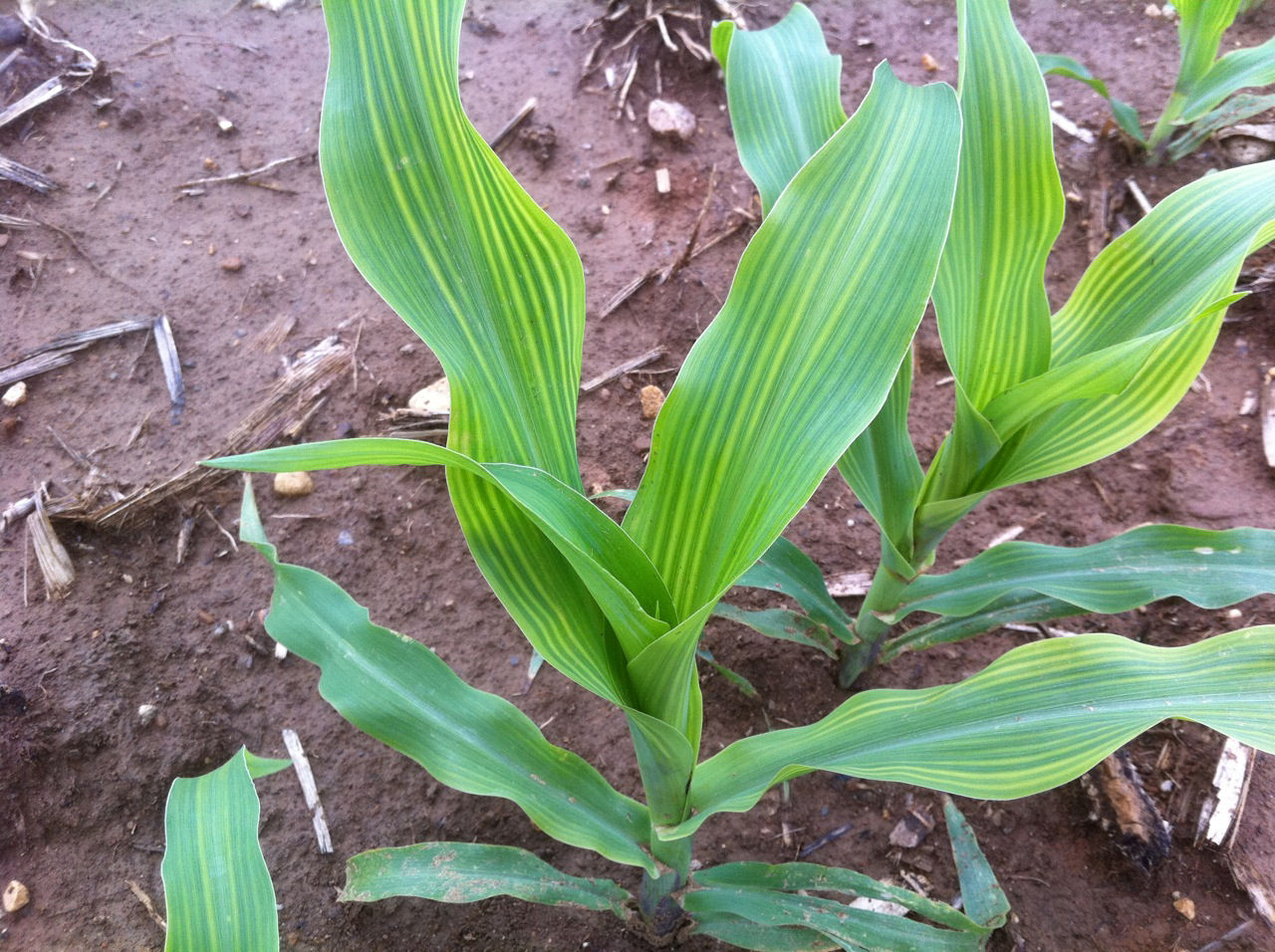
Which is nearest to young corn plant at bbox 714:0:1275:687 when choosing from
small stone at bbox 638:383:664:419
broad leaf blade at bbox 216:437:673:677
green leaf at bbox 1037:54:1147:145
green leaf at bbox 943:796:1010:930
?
green leaf at bbox 943:796:1010:930

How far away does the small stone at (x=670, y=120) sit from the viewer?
190cm

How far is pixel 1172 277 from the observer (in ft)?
2.97

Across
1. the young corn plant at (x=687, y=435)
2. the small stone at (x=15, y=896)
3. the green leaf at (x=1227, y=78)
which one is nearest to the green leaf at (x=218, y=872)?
the young corn plant at (x=687, y=435)

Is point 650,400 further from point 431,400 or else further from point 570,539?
point 570,539

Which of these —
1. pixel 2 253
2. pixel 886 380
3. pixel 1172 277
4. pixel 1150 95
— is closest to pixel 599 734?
pixel 886 380

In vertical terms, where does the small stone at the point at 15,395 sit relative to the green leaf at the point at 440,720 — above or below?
below

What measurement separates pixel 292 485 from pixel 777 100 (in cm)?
105

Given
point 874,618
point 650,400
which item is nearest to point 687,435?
point 874,618

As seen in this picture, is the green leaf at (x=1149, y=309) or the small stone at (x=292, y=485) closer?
the green leaf at (x=1149, y=309)

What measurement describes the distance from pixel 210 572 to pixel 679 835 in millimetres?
1001

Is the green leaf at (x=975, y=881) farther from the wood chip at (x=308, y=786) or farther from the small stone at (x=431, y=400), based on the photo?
the small stone at (x=431, y=400)

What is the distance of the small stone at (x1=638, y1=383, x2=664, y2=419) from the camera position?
154 centimetres

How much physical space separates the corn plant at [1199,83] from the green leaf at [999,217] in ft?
3.42

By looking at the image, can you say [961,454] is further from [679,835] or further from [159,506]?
[159,506]
